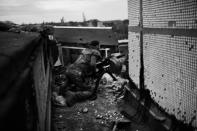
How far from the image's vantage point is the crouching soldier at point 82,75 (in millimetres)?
6285

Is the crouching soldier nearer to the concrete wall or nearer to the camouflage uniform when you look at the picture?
the camouflage uniform

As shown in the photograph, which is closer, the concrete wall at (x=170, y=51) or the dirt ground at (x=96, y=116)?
the concrete wall at (x=170, y=51)

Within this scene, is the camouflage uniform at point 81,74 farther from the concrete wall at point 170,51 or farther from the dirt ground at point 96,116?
the concrete wall at point 170,51

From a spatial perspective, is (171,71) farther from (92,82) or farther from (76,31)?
(76,31)

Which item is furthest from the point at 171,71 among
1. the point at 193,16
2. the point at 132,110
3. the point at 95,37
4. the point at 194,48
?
the point at 95,37

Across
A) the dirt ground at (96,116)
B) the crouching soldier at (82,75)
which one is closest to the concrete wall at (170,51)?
the dirt ground at (96,116)

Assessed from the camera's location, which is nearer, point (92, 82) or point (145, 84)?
point (145, 84)

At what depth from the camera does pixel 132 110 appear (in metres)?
4.60

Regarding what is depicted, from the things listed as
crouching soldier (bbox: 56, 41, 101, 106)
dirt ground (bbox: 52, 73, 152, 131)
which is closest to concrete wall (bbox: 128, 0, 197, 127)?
dirt ground (bbox: 52, 73, 152, 131)

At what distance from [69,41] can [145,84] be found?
21.4 feet

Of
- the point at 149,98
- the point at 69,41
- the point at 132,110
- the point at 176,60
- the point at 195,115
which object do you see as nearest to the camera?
the point at 195,115

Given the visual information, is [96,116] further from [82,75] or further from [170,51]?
[170,51]

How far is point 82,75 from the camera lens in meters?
6.45

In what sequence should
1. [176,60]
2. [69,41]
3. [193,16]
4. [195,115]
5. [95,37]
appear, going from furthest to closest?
[69,41], [95,37], [176,60], [195,115], [193,16]
